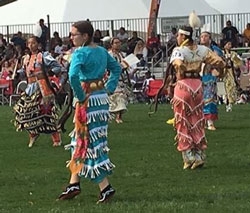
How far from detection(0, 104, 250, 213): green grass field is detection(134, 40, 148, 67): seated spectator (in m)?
13.7

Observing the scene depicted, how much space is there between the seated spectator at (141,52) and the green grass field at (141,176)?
1368cm

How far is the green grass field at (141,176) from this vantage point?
10.0 metres

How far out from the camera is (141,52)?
108 ft

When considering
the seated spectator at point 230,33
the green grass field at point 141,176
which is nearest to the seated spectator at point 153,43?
the seated spectator at point 230,33

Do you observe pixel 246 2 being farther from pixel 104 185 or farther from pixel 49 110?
pixel 104 185

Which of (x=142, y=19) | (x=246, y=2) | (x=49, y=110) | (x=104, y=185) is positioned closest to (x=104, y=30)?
(x=142, y=19)

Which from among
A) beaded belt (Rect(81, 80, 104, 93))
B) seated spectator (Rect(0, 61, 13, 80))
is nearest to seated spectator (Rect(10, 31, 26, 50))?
seated spectator (Rect(0, 61, 13, 80))

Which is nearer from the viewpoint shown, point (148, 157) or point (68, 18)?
point (148, 157)

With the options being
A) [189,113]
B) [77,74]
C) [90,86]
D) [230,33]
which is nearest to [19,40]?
[230,33]

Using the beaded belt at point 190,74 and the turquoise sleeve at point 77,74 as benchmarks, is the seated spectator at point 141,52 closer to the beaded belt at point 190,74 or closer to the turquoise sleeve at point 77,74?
the beaded belt at point 190,74

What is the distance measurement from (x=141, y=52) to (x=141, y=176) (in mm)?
20833

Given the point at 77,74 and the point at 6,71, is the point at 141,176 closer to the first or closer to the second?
the point at 77,74

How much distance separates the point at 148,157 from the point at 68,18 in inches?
908

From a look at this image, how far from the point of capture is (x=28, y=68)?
15977 millimetres
